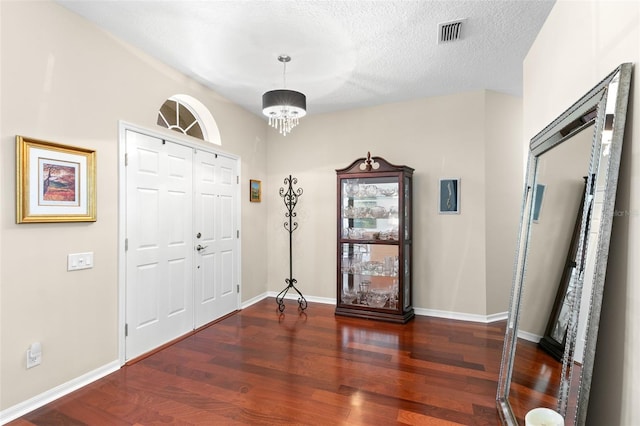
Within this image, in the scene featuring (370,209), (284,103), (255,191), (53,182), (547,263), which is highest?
(284,103)

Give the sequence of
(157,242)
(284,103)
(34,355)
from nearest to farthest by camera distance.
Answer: (34,355) < (284,103) < (157,242)

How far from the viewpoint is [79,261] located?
254 centimetres

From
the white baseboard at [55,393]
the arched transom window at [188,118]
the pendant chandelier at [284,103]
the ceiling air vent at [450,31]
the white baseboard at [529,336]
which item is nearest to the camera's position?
the white baseboard at [529,336]

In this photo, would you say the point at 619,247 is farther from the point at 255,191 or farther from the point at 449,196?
the point at 255,191

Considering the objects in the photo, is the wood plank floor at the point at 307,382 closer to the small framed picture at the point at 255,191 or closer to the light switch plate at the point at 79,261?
the light switch plate at the point at 79,261

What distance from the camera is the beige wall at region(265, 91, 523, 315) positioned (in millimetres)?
4035

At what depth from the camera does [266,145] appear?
5219mm

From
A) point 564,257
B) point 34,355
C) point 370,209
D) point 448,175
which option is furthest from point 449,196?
point 34,355

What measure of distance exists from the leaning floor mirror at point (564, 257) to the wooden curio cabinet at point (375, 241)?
1735 millimetres

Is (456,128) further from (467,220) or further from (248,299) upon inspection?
(248,299)

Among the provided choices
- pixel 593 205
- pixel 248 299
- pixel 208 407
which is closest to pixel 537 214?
pixel 593 205

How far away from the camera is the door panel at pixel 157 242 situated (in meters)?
3.00

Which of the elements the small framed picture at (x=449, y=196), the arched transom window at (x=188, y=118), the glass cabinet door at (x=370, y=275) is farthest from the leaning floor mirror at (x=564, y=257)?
the arched transom window at (x=188, y=118)

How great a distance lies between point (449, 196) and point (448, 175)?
11.1 inches
